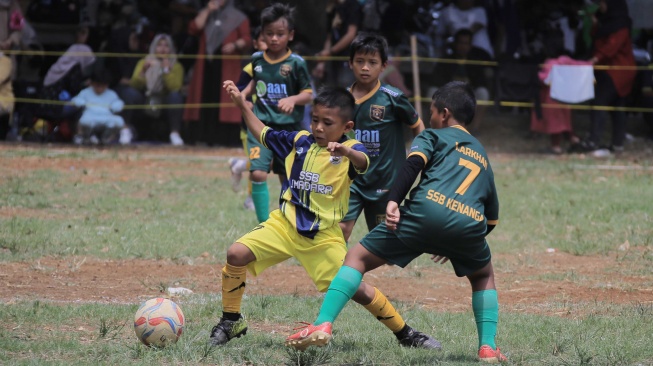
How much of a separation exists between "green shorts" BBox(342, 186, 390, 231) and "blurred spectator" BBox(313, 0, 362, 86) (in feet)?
29.5

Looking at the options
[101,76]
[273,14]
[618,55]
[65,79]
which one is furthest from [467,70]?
[273,14]

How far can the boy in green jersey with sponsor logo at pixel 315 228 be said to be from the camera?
18.2ft

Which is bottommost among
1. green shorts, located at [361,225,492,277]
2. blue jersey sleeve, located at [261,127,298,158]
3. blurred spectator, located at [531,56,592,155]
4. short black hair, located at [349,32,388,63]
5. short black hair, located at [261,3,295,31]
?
blurred spectator, located at [531,56,592,155]

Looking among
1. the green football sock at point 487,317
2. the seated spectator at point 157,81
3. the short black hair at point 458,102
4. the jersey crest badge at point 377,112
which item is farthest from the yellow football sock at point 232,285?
the seated spectator at point 157,81

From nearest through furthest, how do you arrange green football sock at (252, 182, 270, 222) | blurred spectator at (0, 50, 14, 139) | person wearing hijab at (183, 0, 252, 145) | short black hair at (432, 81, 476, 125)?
short black hair at (432, 81, 476, 125) < green football sock at (252, 182, 270, 222) < blurred spectator at (0, 50, 14, 139) < person wearing hijab at (183, 0, 252, 145)

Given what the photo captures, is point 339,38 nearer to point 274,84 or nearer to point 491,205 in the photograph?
point 274,84

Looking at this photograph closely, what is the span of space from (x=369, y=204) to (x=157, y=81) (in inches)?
384

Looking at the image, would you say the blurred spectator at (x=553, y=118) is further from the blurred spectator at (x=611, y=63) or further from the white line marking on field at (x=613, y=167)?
the white line marking on field at (x=613, y=167)

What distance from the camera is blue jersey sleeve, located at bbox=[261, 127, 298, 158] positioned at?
580 centimetres

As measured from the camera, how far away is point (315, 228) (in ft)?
18.2

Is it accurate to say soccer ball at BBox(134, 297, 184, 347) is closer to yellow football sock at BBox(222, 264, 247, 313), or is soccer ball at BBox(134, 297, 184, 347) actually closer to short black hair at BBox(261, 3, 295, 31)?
yellow football sock at BBox(222, 264, 247, 313)

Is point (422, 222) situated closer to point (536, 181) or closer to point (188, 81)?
point (536, 181)

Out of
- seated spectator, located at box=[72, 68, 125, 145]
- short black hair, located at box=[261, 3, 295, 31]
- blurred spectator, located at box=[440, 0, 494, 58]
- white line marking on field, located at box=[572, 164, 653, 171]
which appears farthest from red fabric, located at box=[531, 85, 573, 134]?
short black hair, located at box=[261, 3, 295, 31]

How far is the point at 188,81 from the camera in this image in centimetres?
1672
